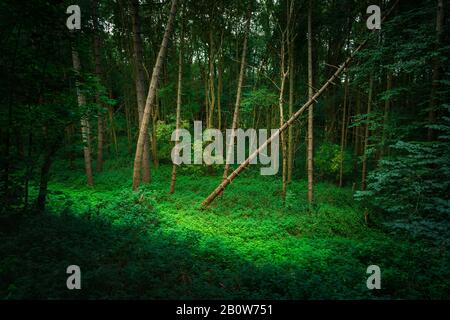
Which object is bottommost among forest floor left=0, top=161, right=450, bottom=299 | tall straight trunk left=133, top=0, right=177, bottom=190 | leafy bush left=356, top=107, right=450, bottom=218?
forest floor left=0, top=161, right=450, bottom=299

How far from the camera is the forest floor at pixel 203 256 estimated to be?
4.27 meters

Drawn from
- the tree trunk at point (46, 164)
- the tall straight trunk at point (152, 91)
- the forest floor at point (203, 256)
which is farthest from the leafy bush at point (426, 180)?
the tree trunk at point (46, 164)

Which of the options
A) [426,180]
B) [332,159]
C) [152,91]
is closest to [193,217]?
[152,91]

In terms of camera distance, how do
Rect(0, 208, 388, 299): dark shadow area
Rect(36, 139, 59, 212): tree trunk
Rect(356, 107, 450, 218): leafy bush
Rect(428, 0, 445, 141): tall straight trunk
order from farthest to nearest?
Rect(428, 0, 445, 141): tall straight trunk < Rect(356, 107, 450, 218): leafy bush < Rect(36, 139, 59, 212): tree trunk < Rect(0, 208, 388, 299): dark shadow area

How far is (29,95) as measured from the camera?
5730 millimetres

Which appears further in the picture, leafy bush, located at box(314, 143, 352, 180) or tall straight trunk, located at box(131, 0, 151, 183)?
leafy bush, located at box(314, 143, 352, 180)

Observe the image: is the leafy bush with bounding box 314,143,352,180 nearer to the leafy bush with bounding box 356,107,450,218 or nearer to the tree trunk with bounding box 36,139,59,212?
the leafy bush with bounding box 356,107,450,218

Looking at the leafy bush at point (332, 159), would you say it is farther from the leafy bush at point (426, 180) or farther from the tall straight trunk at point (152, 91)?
the tall straight trunk at point (152, 91)

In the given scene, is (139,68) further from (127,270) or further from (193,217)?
(127,270)

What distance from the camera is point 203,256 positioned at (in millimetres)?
6117

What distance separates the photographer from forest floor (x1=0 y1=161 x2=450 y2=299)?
4.27 m

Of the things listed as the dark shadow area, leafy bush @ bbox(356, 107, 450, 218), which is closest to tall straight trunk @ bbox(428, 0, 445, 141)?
leafy bush @ bbox(356, 107, 450, 218)

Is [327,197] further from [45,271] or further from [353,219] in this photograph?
[45,271]

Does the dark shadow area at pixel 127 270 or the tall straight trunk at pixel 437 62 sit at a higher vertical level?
the tall straight trunk at pixel 437 62
